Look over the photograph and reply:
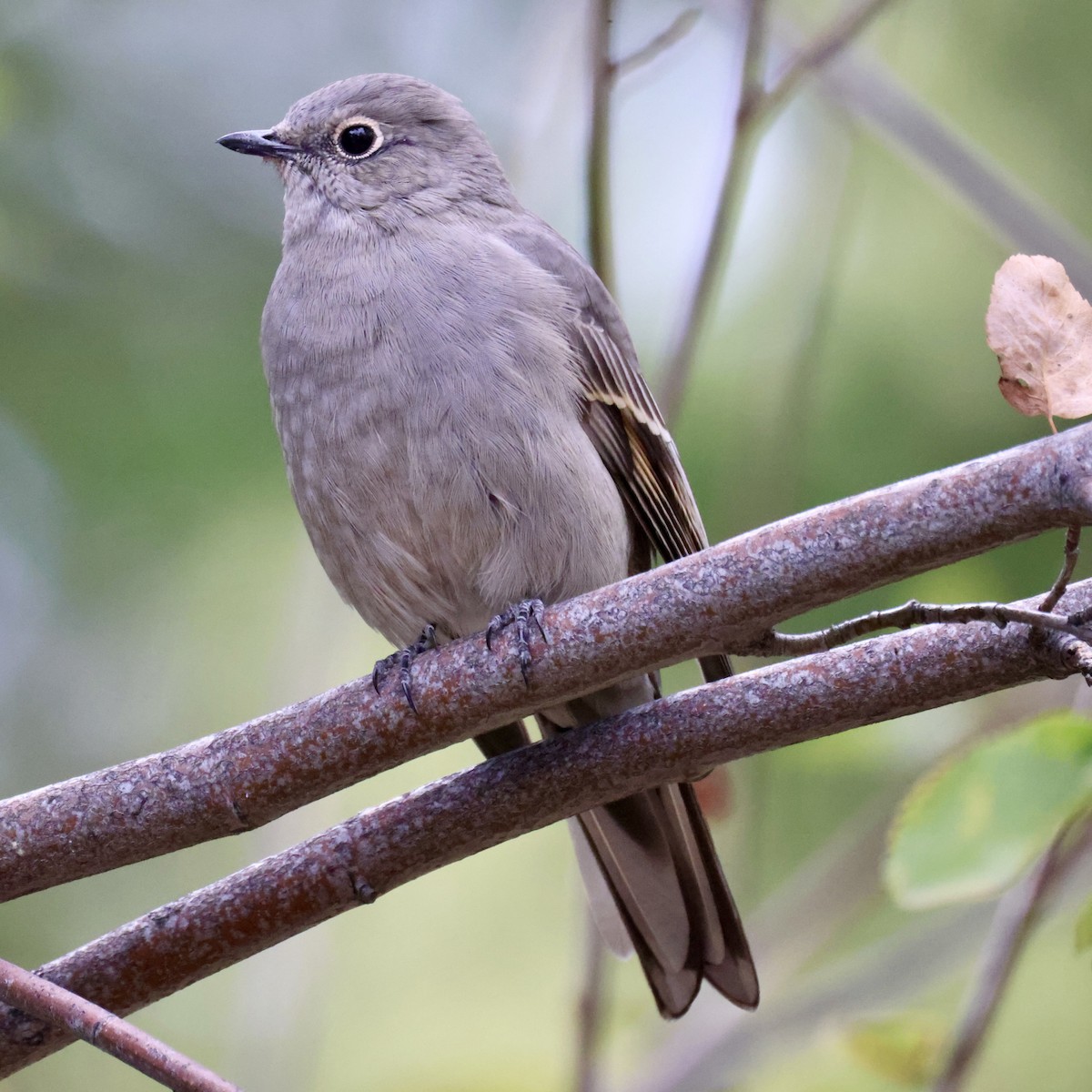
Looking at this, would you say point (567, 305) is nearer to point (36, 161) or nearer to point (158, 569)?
point (158, 569)

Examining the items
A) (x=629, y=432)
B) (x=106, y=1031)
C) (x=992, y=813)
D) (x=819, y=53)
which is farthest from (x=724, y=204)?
(x=106, y=1031)

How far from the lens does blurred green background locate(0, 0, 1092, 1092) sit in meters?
5.12

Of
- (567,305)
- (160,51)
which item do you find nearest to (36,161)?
(160,51)

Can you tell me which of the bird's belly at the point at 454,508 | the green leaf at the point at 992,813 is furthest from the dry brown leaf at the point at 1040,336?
the bird's belly at the point at 454,508

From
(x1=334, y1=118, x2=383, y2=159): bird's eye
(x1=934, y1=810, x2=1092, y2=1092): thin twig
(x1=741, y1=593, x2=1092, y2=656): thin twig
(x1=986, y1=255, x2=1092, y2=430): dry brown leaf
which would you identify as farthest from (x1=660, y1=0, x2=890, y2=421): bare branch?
(x1=934, y1=810, x2=1092, y2=1092): thin twig

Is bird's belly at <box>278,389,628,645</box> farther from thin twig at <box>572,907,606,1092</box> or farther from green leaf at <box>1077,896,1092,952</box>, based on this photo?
green leaf at <box>1077,896,1092,952</box>

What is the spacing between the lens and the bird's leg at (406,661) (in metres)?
2.91

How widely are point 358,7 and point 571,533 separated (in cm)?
417

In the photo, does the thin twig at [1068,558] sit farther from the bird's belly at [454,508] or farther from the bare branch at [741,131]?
the bird's belly at [454,508]

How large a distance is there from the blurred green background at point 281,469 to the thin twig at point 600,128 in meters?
1.10

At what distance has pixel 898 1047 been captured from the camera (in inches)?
146

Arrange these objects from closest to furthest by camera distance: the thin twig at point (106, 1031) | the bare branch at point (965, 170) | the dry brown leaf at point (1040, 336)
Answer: the thin twig at point (106, 1031) < the dry brown leaf at point (1040, 336) < the bare branch at point (965, 170)

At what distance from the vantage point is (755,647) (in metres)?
A: 3.04

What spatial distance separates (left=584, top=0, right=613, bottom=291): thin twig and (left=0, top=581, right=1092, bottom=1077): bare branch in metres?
1.39
